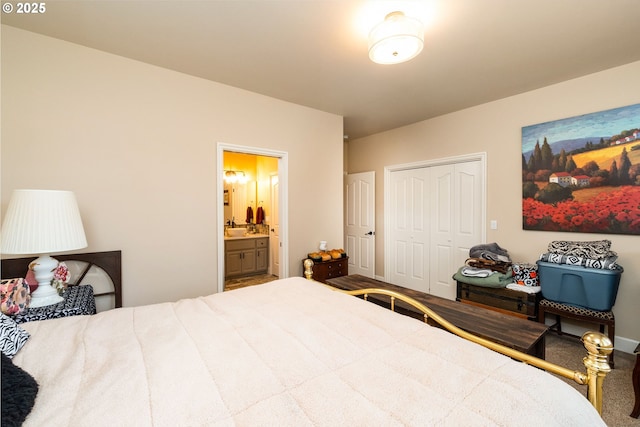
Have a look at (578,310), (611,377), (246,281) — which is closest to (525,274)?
(578,310)

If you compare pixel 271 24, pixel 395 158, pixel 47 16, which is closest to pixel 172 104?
pixel 47 16

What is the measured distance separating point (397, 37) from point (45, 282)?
2.80 meters

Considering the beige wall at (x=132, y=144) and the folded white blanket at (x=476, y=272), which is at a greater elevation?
the beige wall at (x=132, y=144)

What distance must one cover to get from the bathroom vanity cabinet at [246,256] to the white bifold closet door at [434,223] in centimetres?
236

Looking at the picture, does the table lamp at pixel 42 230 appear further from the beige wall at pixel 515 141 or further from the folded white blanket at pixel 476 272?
the beige wall at pixel 515 141

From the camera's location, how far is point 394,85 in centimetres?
289

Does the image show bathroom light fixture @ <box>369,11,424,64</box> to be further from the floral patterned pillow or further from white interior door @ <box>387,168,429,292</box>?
the floral patterned pillow

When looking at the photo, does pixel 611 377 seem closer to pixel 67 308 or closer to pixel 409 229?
A: pixel 409 229

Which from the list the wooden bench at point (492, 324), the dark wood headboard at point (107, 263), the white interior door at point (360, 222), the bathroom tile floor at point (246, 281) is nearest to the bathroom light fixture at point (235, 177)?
the bathroom tile floor at point (246, 281)

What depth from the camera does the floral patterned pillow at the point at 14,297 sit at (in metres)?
1.53

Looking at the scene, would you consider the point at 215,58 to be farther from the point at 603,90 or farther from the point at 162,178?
the point at 603,90

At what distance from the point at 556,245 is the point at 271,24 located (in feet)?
10.6

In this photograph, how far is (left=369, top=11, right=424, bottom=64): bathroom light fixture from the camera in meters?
1.72

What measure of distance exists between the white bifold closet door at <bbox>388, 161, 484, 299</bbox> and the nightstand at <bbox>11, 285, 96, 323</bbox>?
12.8 feet
